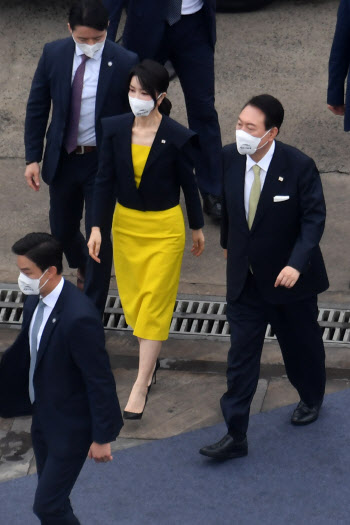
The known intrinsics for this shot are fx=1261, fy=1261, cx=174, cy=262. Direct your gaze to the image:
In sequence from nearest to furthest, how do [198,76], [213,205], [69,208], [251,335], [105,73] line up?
[251,335] < [105,73] < [69,208] < [198,76] < [213,205]

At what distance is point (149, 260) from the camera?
23.5 ft

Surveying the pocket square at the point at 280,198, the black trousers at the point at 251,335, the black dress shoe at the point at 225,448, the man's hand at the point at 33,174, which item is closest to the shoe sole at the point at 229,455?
the black dress shoe at the point at 225,448

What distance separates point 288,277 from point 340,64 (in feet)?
7.26

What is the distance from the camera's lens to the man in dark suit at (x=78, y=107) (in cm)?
732

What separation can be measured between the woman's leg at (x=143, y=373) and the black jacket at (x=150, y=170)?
0.77 meters

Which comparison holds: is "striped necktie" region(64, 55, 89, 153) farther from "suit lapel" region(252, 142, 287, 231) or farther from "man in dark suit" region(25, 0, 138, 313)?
"suit lapel" region(252, 142, 287, 231)

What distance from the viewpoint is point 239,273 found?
21.5ft

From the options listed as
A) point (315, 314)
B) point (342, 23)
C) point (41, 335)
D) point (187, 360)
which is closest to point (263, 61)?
point (342, 23)

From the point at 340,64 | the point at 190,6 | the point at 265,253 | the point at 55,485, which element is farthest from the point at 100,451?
the point at 190,6

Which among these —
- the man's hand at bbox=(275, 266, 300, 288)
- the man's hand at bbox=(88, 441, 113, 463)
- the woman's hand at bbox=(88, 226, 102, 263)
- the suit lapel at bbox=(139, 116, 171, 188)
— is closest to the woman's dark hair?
the suit lapel at bbox=(139, 116, 171, 188)

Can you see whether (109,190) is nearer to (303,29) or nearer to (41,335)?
(41,335)

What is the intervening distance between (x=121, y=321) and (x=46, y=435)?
252 cm

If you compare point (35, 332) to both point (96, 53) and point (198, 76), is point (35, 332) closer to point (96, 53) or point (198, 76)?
point (96, 53)

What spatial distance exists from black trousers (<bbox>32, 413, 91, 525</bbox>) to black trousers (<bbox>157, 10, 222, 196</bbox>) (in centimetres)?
354
